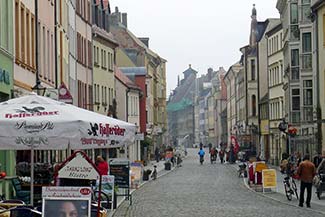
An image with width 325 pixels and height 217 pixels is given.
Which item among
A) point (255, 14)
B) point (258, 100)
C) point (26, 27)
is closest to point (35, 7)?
point (26, 27)

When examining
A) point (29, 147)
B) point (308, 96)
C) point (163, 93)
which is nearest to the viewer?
point (29, 147)

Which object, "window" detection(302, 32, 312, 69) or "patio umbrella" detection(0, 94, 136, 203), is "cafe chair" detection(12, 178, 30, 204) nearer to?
"patio umbrella" detection(0, 94, 136, 203)

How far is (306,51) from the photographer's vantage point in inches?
2309

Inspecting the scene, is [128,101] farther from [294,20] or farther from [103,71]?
[294,20]

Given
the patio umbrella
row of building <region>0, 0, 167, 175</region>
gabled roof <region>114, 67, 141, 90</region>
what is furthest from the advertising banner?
gabled roof <region>114, 67, 141, 90</region>

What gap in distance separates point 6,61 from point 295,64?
1619 inches

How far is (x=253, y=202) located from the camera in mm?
32688

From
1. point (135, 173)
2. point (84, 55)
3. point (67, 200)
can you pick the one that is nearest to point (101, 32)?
point (84, 55)

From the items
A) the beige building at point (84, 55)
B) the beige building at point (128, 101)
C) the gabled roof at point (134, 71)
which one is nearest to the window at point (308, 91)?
the beige building at point (84, 55)

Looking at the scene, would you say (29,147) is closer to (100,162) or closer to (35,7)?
(100,162)

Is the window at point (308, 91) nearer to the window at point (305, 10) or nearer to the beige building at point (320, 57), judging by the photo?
the window at point (305, 10)

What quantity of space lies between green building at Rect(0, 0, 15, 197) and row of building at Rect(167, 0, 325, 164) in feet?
75.4

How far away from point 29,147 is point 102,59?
54.6 metres

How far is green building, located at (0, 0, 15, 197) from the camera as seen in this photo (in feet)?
88.0
